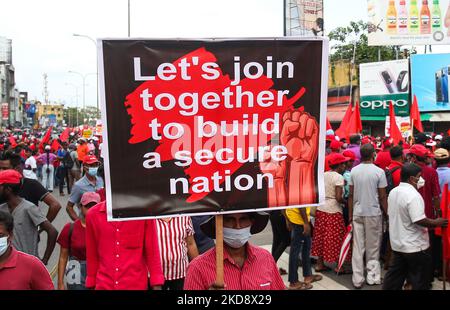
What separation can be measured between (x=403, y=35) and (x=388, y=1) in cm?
235

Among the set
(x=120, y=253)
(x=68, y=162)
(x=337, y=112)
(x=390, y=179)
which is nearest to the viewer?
(x=120, y=253)

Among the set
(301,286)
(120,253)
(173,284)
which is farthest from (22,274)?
(301,286)

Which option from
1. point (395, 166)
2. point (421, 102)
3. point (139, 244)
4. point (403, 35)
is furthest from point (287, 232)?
point (403, 35)

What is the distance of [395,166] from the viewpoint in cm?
667

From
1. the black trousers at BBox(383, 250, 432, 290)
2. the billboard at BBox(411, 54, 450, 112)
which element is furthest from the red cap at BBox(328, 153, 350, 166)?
the billboard at BBox(411, 54, 450, 112)

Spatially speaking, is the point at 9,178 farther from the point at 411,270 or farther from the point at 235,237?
the point at 411,270

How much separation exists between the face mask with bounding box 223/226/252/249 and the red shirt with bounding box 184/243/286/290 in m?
0.06

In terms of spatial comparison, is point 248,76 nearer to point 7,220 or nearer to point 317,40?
point 317,40

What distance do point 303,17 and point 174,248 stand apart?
21.6m

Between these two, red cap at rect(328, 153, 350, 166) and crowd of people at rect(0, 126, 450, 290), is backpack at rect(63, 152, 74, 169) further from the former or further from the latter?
red cap at rect(328, 153, 350, 166)

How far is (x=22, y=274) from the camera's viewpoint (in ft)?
→ 9.50

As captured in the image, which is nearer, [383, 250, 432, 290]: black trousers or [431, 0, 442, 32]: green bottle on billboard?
[383, 250, 432, 290]: black trousers

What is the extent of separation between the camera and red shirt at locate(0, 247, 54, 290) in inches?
112

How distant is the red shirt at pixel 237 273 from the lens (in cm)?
269
